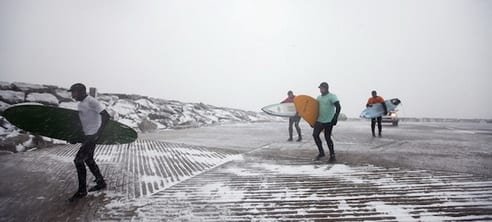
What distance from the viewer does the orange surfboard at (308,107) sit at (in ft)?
23.2

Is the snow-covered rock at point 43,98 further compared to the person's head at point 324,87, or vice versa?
the snow-covered rock at point 43,98

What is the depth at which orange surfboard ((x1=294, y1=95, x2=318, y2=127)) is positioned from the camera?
707 cm

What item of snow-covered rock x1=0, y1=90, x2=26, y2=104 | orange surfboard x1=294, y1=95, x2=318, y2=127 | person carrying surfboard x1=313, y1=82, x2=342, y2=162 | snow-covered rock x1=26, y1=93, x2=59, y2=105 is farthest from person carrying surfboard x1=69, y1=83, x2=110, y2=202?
snow-covered rock x1=26, y1=93, x2=59, y2=105

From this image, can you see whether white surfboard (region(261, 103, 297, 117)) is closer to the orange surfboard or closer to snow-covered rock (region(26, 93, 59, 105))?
the orange surfboard

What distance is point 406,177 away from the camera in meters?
4.71

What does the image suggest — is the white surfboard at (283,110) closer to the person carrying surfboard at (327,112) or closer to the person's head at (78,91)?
the person carrying surfboard at (327,112)

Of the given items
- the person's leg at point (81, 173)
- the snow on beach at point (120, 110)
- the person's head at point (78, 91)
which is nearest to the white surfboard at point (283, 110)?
the snow on beach at point (120, 110)

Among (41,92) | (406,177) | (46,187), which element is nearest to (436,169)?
(406,177)

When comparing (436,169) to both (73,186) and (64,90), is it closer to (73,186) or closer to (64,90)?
(73,186)

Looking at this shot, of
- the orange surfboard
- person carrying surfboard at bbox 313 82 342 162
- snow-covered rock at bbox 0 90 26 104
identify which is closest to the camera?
person carrying surfboard at bbox 313 82 342 162

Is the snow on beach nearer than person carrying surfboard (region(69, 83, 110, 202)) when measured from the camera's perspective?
No

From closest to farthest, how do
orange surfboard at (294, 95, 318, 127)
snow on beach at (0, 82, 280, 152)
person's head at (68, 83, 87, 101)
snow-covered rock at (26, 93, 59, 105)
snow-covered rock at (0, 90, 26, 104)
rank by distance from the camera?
person's head at (68, 83, 87, 101) < orange surfboard at (294, 95, 318, 127) < snow on beach at (0, 82, 280, 152) < snow-covered rock at (0, 90, 26, 104) < snow-covered rock at (26, 93, 59, 105)

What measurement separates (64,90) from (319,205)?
53.5 ft

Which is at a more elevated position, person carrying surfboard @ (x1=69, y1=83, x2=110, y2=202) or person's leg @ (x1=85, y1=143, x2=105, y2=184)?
person carrying surfboard @ (x1=69, y1=83, x2=110, y2=202)
